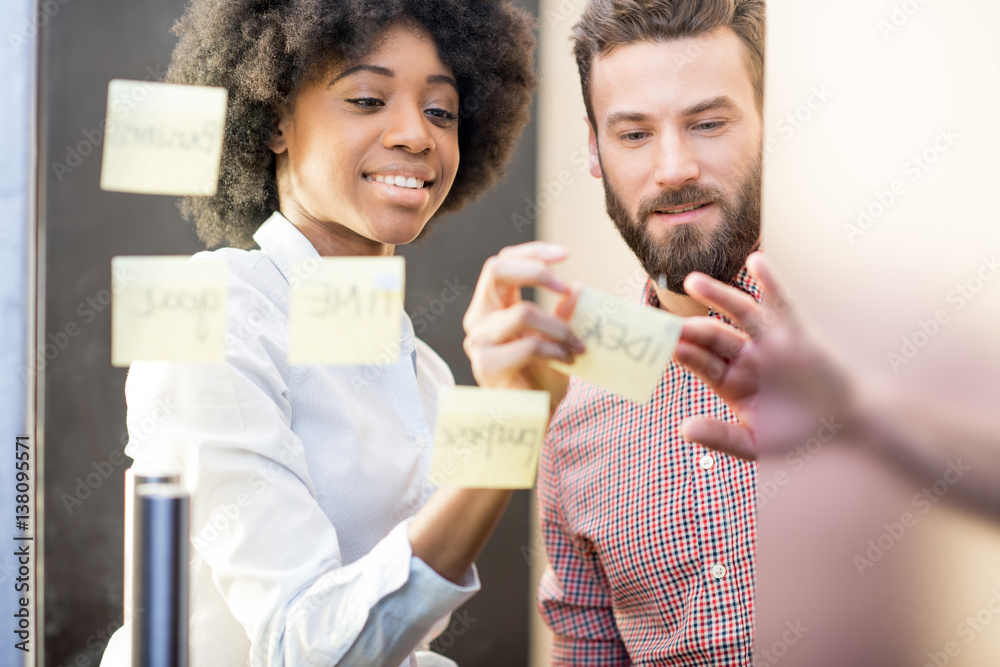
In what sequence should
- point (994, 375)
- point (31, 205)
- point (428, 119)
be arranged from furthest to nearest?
point (428, 119), point (31, 205), point (994, 375)

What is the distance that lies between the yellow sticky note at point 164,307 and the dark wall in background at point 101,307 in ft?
1.26

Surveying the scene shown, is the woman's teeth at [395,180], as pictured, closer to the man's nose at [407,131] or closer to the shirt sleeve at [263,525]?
the man's nose at [407,131]

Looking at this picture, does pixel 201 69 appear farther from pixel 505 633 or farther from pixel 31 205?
→ pixel 505 633

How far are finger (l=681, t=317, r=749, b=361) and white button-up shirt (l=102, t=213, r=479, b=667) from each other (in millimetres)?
266

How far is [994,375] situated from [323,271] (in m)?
0.48

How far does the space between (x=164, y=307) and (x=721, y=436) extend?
0.45 meters

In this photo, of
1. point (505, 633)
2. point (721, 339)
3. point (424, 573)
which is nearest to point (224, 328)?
point (424, 573)

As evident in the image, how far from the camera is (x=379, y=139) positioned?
0.72 metres

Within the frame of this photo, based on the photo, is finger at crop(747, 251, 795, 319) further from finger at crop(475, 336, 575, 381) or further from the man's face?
the man's face

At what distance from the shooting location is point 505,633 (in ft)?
3.56

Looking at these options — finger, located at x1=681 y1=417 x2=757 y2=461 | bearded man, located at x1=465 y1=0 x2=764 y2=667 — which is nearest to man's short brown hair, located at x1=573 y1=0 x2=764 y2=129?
bearded man, located at x1=465 y1=0 x2=764 y2=667

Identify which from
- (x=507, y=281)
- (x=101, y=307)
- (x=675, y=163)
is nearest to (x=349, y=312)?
(x=507, y=281)

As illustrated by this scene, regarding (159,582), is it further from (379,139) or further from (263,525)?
(379,139)

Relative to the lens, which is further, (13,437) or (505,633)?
(505,633)
